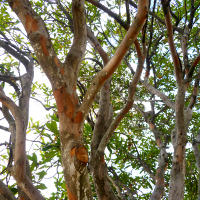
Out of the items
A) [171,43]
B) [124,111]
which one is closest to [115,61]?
[124,111]

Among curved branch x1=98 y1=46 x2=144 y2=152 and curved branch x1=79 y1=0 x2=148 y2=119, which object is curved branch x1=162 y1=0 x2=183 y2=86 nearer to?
curved branch x1=98 y1=46 x2=144 y2=152

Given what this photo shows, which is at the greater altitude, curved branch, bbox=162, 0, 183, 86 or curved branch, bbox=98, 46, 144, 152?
curved branch, bbox=162, 0, 183, 86

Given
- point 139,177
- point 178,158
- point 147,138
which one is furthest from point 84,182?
point 147,138

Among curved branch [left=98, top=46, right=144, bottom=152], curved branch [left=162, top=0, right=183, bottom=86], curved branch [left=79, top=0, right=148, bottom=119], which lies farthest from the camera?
curved branch [left=162, top=0, right=183, bottom=86]

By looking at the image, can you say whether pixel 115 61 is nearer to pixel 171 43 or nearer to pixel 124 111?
pixel 124 111

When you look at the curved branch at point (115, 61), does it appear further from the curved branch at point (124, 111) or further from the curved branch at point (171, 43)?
the curved branch at point (171, 43)

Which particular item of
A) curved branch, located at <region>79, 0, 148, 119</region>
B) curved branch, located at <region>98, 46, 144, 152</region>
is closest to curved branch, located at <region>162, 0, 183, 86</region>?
curved branch, located at <region>98, 46, 144, 152</region>

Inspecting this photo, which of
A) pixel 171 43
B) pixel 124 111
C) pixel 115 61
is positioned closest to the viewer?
pixel 115 61

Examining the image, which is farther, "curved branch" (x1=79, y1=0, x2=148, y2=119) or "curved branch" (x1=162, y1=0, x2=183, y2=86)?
"curved branch" (x1=162, y1=0, x2=183, y2=86)

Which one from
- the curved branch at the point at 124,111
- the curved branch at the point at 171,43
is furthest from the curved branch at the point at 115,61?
the curved branch at the point at 171,43

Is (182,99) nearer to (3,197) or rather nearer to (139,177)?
(3,197)

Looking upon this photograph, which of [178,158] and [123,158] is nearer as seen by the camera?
[178,158]

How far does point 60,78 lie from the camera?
5.34 ft

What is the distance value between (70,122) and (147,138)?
5.07m
